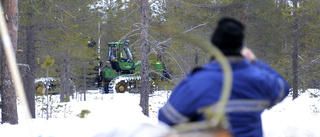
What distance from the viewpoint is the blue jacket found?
1.35 meters

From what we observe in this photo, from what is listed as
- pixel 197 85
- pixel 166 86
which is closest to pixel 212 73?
pixel 197 85

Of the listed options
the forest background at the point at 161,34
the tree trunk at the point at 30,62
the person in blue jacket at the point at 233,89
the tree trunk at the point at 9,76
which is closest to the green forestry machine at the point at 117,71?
the forest background at the point at 161,34

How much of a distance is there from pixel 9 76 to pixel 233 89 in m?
7.07

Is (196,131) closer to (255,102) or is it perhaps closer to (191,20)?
(255,102)

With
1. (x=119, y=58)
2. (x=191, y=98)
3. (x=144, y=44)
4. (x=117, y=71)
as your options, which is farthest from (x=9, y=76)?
(x=117, y=71)

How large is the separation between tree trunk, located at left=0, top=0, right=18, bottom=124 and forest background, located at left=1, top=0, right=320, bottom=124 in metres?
0.50

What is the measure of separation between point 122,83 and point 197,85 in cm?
2023

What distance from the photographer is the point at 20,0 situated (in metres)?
9.12

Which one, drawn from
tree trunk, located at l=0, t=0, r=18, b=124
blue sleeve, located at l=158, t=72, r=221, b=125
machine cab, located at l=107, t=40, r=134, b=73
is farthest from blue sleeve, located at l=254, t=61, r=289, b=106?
machine cab, located at l=107, t=40, r=134, b=73

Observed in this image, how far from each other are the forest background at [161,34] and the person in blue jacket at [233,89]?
4026 millimetres

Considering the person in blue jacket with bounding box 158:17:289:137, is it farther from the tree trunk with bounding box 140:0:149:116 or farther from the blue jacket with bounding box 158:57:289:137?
the tree trunk with bounding box 140:0:149:116

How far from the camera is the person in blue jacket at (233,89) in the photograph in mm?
1355

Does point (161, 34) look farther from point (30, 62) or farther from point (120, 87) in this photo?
point (120, 87)

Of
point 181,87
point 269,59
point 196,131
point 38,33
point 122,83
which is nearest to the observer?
point 196,131
